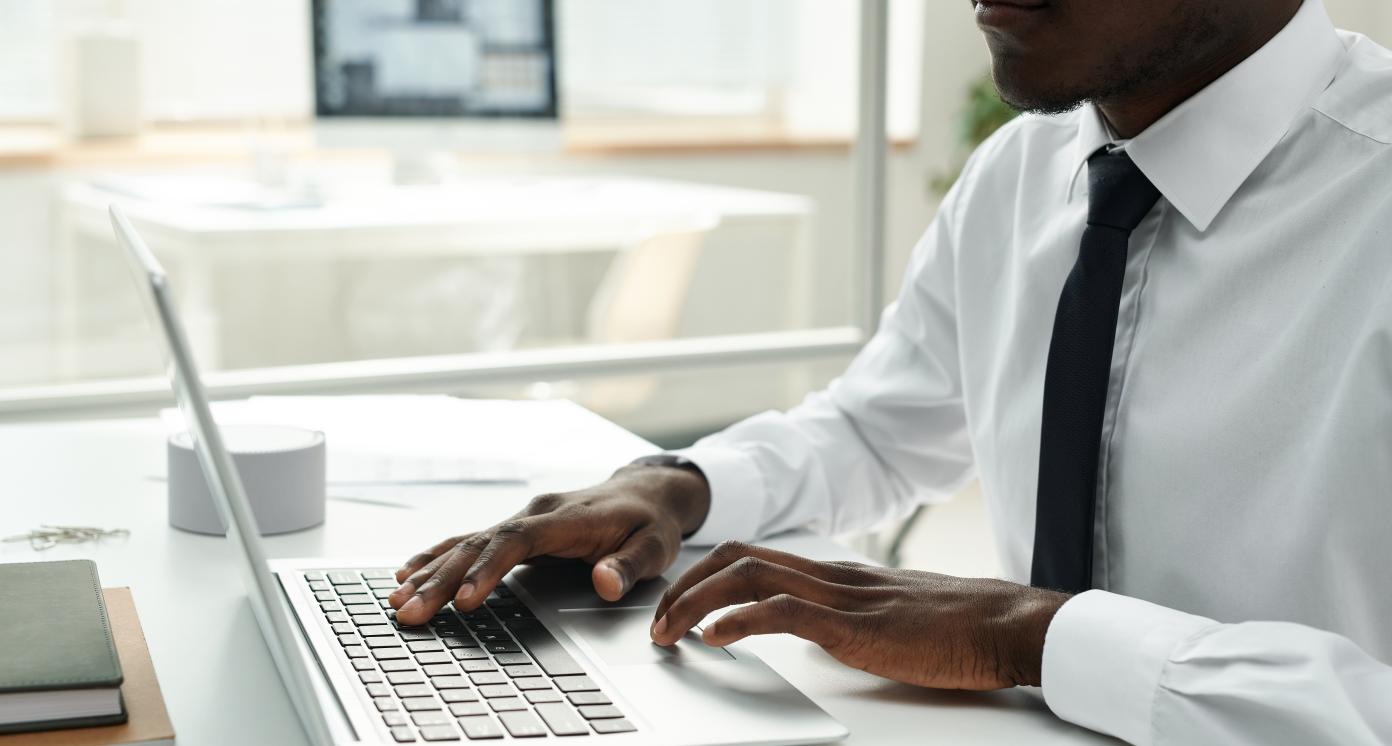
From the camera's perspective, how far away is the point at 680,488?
1.07m

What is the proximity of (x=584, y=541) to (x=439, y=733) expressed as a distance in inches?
11.7

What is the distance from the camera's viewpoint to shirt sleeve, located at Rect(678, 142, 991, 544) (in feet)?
3.98

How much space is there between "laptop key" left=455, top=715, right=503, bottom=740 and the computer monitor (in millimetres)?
2142

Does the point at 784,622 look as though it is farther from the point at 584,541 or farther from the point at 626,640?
the point at 584,541

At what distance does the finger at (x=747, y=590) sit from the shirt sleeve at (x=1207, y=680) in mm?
126

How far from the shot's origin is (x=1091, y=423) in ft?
3.07

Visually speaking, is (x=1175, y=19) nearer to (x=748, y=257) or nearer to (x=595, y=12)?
(x=748, y=257)

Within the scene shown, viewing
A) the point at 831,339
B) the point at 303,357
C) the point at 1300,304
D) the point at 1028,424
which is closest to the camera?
the point at 1300,304

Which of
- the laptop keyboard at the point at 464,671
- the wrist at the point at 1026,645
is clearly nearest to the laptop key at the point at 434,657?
the laptop keyboard at the point at 464,671

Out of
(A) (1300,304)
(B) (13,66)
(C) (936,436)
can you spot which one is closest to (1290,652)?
(A) (1300,304)

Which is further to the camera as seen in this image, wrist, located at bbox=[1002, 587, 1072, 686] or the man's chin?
the man's chin

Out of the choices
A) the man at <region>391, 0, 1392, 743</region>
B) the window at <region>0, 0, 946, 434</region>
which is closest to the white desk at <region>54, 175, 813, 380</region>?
the window at <region>0, 0, 946, 434</region>

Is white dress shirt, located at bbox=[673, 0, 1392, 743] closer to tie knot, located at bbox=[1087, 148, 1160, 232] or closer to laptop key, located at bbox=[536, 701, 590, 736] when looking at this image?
tie knot, located at bbox=[1087, 148, 1160, 232]

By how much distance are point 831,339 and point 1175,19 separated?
1.36 metres
